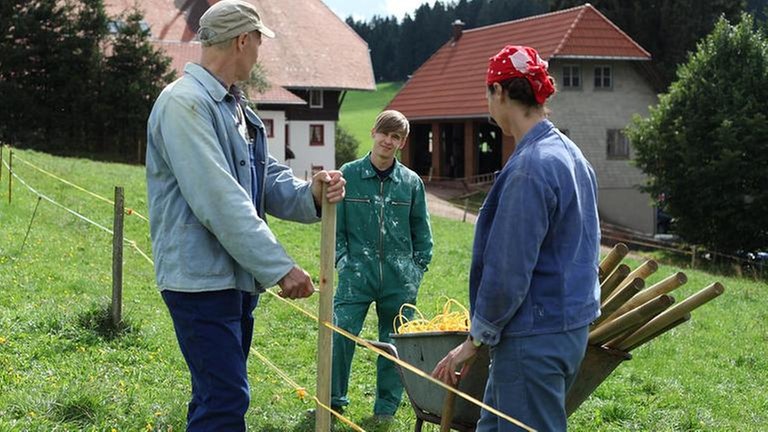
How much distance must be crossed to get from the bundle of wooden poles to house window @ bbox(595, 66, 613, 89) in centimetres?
3877

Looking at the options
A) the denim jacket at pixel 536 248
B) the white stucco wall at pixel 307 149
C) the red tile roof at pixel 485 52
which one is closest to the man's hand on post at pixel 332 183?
the denim jacket at pixel 536 248

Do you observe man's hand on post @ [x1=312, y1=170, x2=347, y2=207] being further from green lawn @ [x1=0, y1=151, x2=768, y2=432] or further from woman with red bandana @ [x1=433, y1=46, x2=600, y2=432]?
green lawn @ [x1=0, y1=151, x2=768, y2=432]

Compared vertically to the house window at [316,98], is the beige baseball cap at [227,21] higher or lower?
lower

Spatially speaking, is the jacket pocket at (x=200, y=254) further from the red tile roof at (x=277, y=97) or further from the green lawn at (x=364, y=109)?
the green lawn at (x=364, y=109)

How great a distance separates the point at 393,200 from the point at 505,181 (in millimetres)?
2824

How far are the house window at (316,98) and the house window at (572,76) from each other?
13.0 metres

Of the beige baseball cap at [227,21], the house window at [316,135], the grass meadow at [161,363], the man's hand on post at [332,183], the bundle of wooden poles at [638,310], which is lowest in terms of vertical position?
the grass meadow at [161,363]

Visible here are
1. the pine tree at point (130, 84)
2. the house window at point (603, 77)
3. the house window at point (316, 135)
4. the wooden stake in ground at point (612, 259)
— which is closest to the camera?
the wooden stake in ground at point (612, 259)

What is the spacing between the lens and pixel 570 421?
640 centimetres

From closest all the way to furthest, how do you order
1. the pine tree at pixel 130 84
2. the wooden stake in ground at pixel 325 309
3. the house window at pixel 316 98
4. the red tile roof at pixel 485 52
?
the wooden stake in ground at pixel 325 309 < the pine tree at pixel 130 84 < the red tile roof at pixel 485 52 < the house window at pixel 316 98

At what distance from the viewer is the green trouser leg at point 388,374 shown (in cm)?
618

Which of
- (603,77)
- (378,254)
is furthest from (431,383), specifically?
(603,77)

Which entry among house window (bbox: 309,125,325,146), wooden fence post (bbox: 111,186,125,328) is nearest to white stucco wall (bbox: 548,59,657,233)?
house window (bbox: 309,125,325,146)

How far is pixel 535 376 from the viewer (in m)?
3.44
